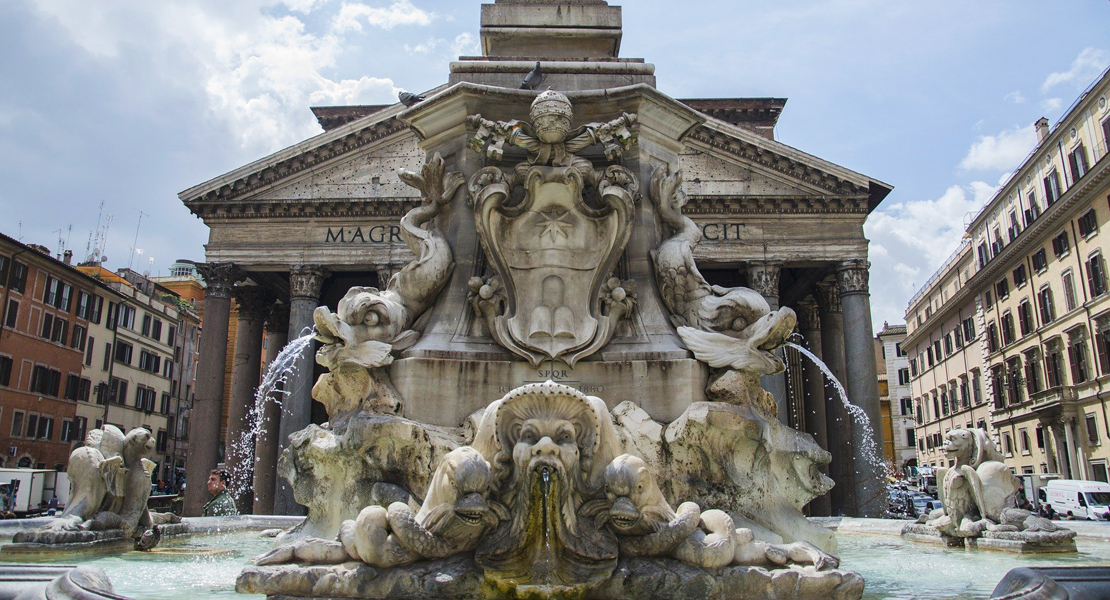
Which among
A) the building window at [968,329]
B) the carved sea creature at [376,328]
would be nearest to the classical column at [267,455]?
the carved sea creature at [376,328]

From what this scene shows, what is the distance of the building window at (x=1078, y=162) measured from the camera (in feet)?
115

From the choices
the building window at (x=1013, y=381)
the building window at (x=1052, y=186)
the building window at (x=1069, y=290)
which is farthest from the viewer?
the building window at (x=1013, y=381)

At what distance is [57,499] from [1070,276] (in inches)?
1590

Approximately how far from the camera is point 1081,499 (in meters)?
24.8

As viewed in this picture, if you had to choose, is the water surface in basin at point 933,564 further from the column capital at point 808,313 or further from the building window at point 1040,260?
the building window at point 1040,260

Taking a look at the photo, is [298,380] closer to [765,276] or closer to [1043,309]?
[765,276]

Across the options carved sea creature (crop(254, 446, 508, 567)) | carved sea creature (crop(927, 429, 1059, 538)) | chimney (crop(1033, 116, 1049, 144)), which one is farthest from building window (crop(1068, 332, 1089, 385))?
carved sea creature (crop(254, 446, 508, 567))

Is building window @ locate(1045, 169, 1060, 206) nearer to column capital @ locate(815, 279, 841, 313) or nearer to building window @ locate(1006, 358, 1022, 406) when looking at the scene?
building window @ locate(1006, 358, 1022, 406)

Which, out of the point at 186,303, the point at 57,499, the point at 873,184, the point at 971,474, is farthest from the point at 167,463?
the point at 971,474

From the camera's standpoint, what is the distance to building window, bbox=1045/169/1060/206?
125 ft

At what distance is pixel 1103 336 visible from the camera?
A: 3456 cm

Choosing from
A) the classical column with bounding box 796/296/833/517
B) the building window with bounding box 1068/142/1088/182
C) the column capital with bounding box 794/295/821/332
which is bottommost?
the classical column with bounding box 796/296/833/517

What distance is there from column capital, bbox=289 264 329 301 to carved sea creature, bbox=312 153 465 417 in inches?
975

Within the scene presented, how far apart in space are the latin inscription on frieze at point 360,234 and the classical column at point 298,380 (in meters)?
1.21
